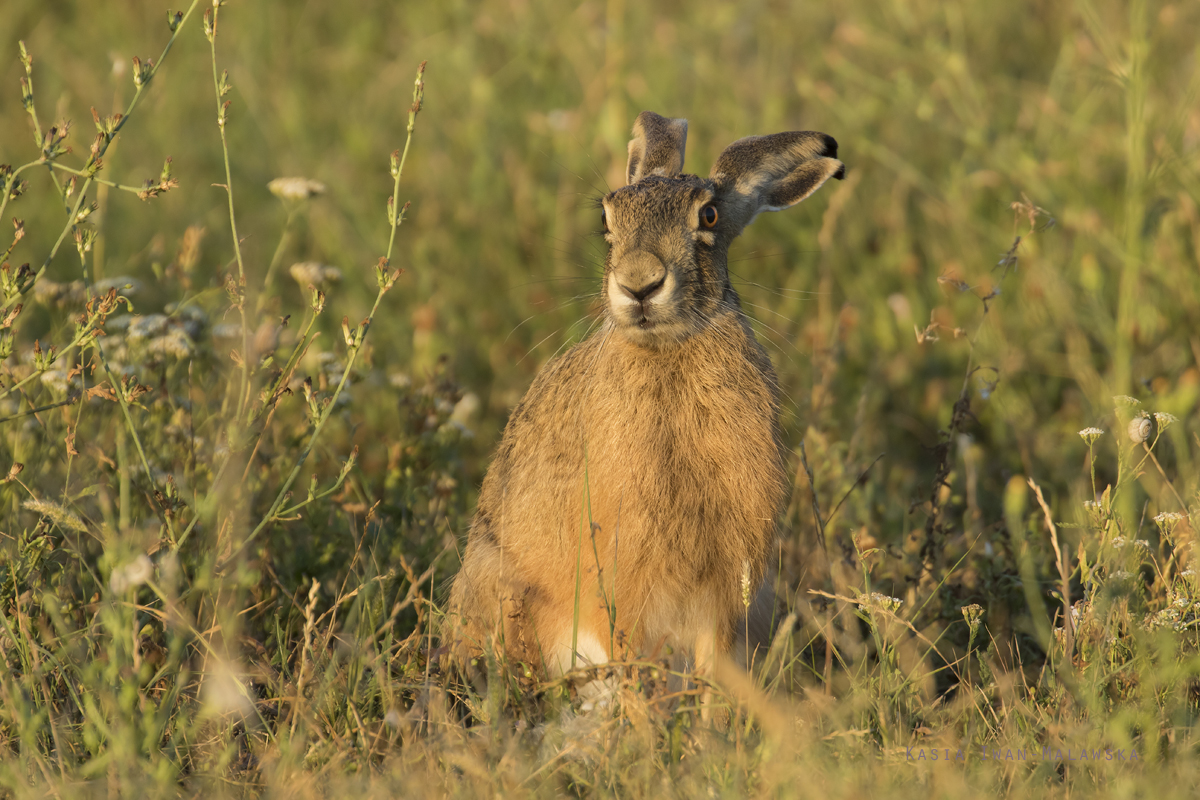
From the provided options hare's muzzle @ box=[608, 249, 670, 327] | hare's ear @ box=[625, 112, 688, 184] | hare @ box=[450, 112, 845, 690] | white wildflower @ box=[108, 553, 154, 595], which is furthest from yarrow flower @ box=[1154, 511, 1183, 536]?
white wildflower @ box=[108, 553, 154, 595]

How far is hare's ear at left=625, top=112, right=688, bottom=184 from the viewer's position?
443 centimetres

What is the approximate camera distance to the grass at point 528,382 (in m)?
2.99

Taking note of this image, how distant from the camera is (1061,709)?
3.22 meters

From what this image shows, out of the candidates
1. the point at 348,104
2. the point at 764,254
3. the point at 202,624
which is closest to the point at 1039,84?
the point at 764,254

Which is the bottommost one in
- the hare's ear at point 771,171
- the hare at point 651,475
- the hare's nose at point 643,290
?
the hare at point 651,475

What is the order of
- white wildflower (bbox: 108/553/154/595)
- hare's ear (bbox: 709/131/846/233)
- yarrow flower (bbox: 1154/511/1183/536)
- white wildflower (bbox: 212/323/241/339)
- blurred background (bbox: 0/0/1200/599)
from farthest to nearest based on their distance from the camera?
blurred background (bbox: 0/0/1200/599) < white wildflower (bbox: 212/323/241/339) < hare's ear (bbox: 709/131/846/233) < yarrow flower (bbox: 1154/511/1183/536) < white wildflower (bbox: 108/553/154/595)

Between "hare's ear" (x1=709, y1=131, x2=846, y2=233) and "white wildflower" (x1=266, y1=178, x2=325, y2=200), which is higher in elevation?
"hare's ear" (x1=709, y1=131, x2=846, y2=233)

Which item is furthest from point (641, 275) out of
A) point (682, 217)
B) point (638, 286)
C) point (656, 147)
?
point (656, 147)

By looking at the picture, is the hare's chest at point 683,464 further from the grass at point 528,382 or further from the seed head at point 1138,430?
the seed head at point 1138,430

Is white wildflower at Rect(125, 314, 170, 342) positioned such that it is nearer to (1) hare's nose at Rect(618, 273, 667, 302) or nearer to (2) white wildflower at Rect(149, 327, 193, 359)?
(2) white wildflower at Rect(149, 327, 193, 359)

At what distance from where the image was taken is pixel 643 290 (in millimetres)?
3598

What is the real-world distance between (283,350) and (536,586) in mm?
1738

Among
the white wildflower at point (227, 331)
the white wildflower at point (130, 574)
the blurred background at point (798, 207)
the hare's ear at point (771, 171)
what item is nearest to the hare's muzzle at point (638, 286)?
the hare's ear at point (771, 171)

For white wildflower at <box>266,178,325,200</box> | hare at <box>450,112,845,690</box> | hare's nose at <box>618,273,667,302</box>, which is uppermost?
white wildflower at <box>266,178,325,200</box>
